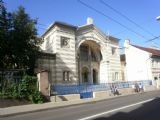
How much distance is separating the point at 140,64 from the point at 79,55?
43.6 ft

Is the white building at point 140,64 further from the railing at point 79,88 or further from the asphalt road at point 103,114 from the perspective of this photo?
the asphalt road at point 103,114

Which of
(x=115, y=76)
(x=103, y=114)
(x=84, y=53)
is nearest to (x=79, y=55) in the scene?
(x=84, y=53)

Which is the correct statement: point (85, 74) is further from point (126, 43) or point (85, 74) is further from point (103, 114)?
point (103, 114)

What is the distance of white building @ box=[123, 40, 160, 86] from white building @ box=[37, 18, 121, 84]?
541cm

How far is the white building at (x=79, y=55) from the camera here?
3158 centimetres

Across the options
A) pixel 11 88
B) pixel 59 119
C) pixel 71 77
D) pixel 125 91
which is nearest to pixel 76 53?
pixel 71 77

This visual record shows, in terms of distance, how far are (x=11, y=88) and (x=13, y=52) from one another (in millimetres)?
6309

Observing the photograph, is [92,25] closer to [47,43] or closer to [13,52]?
[47,43]

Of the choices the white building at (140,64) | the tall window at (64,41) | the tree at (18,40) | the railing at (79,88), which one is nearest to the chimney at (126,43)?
the white building at (140,64)

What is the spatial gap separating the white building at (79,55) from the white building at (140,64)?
541 centimetres

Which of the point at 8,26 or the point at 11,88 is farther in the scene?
the point at 8,26

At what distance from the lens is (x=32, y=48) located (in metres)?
26.3

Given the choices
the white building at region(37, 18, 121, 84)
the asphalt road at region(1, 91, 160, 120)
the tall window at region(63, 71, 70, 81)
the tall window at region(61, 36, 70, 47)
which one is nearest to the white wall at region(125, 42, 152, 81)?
the white building at region(37, 18, 121, 84)

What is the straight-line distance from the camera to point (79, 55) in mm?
38094
